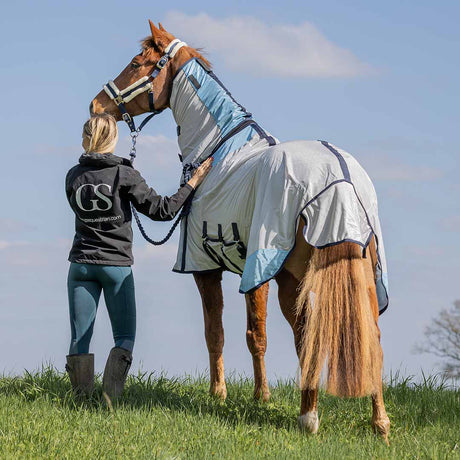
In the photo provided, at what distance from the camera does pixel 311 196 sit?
429 cm

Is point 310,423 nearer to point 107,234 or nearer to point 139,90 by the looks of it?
point 107,234

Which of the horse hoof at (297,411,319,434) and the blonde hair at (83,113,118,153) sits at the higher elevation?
the blonde hair at (83,113,118,153)

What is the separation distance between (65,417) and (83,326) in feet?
2.37


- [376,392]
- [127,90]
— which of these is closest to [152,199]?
[127,90]

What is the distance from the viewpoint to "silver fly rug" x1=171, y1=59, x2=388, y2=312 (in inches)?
168

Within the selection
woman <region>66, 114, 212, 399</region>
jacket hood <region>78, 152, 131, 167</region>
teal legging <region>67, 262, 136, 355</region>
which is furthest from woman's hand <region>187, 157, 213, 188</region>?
teal legging <region>67, 262, 136, 355</region>

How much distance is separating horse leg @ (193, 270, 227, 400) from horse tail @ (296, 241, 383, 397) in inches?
49.5

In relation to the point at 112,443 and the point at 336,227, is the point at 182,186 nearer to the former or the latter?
the point at 336,227

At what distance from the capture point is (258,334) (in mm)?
5473

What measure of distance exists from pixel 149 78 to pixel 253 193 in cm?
170

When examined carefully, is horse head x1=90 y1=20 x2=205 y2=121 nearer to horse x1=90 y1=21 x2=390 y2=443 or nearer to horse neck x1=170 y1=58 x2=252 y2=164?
horse neck x1=170 y1=58 x2=252 y2=164

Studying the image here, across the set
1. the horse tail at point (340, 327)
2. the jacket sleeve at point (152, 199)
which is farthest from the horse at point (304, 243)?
the jacket sleeve at point (152, 199)

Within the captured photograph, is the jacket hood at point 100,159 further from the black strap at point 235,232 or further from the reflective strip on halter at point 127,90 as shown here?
the black strap at point 235,232

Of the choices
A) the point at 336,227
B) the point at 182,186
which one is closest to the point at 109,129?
the point at 182,186
